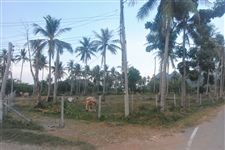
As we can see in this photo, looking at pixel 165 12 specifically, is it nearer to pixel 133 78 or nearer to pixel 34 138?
pixel 34 138

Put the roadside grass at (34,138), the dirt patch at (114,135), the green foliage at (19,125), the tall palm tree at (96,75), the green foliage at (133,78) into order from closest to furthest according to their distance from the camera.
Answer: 1. the roadside grass at (34,138)
2. the dirt patch at (114,135)
3. the green foliage at (19,125)
4. the green foliage at (133,78)
5. the tall palm tree at (96,75)

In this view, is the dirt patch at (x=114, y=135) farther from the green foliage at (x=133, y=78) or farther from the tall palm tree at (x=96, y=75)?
the tall palm tree at (x=96, y=75)

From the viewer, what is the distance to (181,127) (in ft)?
45.5

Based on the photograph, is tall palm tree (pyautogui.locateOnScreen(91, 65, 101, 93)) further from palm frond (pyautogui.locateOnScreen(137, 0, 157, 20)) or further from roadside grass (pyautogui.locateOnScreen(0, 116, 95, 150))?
roadside grass (pyautogui.locateOnScreen(0, 116, 95, 150))

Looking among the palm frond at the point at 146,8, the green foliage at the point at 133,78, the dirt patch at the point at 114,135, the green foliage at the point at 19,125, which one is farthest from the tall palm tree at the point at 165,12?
the green foliage at the point at 133,78

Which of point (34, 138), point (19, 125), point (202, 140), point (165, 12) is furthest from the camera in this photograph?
point (165, 12)

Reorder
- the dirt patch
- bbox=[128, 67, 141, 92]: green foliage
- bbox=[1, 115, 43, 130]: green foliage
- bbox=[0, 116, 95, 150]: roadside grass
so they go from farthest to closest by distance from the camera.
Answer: bbox=[128, 67, 141, 92]: green foliage < bbox=[1, 115, 43, 130]: green foliage < the dirt patch < bbox=[0, 116, 95, 150]: roadside grass

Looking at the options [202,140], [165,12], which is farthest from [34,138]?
[165,12]

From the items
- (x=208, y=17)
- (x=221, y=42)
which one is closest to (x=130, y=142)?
(x=208, y=17)

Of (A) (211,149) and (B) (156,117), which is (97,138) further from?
(B) (156,117)

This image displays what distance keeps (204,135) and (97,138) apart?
4.48m

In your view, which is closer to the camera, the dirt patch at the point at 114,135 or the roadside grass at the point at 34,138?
the roadside grass at the point at 34,138

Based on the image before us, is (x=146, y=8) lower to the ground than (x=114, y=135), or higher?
higher

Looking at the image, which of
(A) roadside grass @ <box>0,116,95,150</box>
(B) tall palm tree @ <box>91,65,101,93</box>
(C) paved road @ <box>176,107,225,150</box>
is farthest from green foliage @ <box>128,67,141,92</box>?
(A) roadside grass @ <box>0,116,95,150</box>
